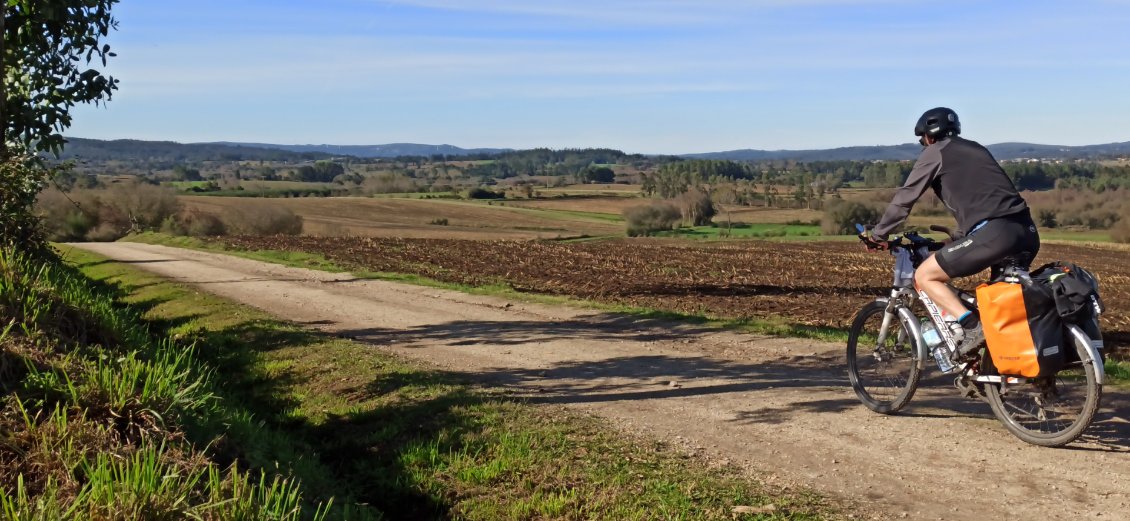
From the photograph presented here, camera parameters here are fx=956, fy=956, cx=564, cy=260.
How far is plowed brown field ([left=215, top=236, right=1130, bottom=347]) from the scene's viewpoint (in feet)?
64.6

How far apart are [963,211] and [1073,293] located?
872mm

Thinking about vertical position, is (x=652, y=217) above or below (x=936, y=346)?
below

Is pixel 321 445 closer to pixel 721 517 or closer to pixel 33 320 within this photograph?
pixel 33 320

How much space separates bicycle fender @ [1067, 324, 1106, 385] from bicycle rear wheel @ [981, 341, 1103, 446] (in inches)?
2.0

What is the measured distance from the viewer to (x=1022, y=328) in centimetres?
623

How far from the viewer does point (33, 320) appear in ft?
23.9

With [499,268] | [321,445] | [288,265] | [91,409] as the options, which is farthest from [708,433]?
[288,265]

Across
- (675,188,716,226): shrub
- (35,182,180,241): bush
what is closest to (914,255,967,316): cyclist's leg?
(35,182,180,241): bush

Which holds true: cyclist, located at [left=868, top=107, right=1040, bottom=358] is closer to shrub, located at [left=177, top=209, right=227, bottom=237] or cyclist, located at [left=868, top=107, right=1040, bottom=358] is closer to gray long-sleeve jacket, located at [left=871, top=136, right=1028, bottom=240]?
gray long-sleeve jacket, located at [left=871, top=136, right=1028, bottom=240]

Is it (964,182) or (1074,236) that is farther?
(1074,236)

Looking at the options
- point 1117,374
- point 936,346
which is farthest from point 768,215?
point 936,346

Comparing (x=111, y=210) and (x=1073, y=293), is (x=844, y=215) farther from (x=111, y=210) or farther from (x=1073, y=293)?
(x=1073, y=293)

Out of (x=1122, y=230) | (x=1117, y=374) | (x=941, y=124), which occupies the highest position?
(x=941, y=124)

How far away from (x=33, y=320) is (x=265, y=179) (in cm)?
15171
